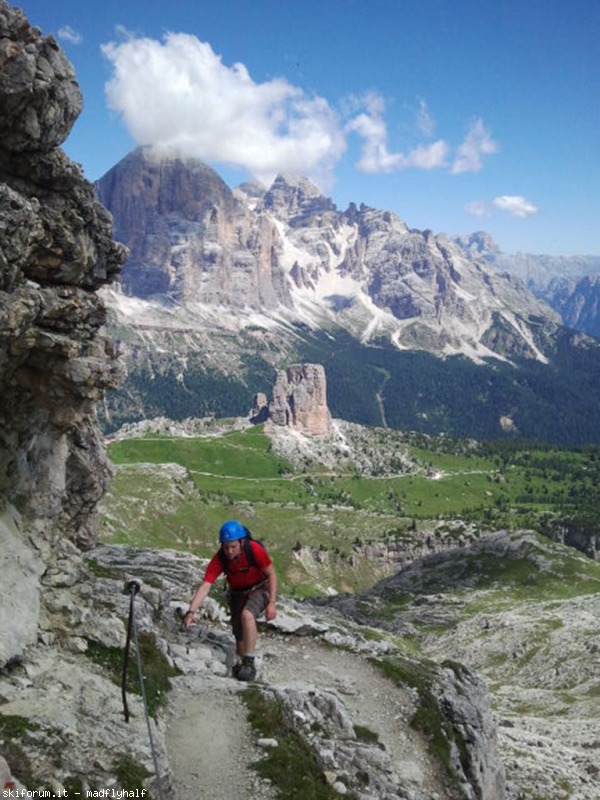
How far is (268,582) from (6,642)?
9125 mm

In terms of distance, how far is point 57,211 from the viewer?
85.5ft

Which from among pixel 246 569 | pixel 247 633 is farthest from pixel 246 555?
pixel 247 633

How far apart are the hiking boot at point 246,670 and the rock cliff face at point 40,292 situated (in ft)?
25.8

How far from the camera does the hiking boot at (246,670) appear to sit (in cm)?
2378

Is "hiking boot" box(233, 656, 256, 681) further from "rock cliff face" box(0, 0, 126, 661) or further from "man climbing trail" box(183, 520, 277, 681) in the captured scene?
"rock cliff face" box(0, 0, 126, 661)

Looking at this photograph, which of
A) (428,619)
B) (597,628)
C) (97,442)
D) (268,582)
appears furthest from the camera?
(428,619)

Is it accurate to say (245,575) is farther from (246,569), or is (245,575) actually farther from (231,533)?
(231,533)

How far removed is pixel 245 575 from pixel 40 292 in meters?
12.9

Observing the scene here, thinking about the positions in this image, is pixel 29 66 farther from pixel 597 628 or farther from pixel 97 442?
pixel 597 628

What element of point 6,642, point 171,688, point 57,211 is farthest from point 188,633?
point 57,211

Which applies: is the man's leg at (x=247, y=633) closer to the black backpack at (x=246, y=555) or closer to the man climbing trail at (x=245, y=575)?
the man climbing trail at (x=245, y=575)

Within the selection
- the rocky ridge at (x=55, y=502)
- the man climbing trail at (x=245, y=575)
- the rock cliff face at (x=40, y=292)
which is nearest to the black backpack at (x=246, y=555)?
the man climbing trail at (x=245, y=575)

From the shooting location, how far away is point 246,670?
24203mm

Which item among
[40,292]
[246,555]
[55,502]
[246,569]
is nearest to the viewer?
[246,555]
